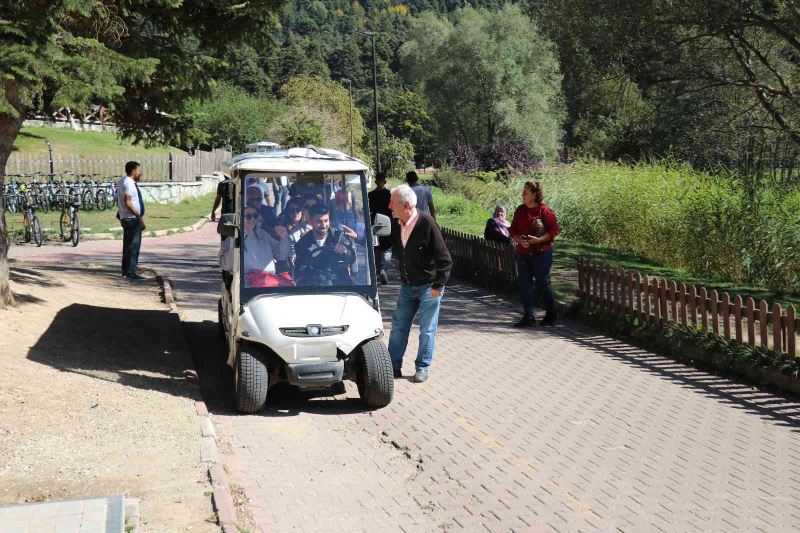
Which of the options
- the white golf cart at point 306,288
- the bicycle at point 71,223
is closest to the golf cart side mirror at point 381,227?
the white golf cart at point 306,288

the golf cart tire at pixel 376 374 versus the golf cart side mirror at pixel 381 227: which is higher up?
the golf cart side mirror at pixel 381 227

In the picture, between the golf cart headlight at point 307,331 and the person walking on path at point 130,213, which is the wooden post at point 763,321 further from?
the person walking on path at point 130,213

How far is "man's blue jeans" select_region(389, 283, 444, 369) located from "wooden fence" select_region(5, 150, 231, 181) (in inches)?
1089

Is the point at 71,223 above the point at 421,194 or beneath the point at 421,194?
beneath

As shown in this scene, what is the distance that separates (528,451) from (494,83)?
60801mm

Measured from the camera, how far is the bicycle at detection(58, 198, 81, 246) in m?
22.3

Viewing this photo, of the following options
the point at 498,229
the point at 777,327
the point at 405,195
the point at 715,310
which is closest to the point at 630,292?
the point at 715,310

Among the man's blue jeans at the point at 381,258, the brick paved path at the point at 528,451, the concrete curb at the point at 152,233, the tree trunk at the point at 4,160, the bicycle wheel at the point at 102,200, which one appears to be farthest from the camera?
the bicycle wheel at the point at 102,200

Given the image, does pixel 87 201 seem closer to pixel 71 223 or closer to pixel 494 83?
pixel 71 223

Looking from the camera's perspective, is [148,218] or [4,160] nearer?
[4,160]

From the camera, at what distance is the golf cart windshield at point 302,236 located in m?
8.78

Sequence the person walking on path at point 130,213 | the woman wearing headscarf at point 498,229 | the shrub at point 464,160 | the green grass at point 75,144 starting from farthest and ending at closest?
the shrub at point 464,160
the green grass at point 75,144
the woman wearing headscarf at point 498,229
the person walking on path at point 130,213

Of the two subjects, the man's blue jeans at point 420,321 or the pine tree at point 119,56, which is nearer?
the pine tree at point 119,56

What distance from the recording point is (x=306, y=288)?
8719 mm
